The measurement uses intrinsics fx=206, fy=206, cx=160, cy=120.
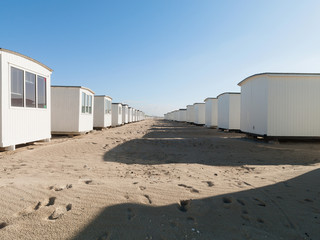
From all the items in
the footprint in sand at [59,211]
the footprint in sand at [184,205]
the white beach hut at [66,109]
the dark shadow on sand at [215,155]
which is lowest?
the dark shadow on sand at [215,155]

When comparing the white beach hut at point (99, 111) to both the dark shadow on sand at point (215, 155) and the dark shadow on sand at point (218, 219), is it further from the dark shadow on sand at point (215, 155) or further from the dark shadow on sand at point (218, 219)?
the dark shadow on sand at point (218, 219)

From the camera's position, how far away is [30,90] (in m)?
8.14

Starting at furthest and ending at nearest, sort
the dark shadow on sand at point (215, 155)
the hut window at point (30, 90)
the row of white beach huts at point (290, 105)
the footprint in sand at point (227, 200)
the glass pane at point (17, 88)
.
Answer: the row of white beach huts at point (290, 105)
the hut window at point (30, 90)
the glass pane at point (17, 88)
the dark shadow on sand at point (215, 155)
the footprint in sand at point (227, 200)

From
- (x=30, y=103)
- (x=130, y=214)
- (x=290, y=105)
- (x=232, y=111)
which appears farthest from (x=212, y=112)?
(x=130, y=214)

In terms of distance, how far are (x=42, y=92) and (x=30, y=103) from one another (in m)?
1.03

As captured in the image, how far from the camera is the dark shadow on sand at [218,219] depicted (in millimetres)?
2352

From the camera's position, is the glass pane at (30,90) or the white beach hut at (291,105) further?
the white beach hut at (291,105)

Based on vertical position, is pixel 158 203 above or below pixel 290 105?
below

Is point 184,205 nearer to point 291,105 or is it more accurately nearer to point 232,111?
point 291,105

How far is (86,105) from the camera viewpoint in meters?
14.6

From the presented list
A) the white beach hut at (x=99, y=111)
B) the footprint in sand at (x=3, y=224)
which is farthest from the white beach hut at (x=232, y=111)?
the footprint in sand at (x=3, y=224)

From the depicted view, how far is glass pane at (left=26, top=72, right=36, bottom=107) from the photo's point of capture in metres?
7.94

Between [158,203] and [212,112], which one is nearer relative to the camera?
[158,203]

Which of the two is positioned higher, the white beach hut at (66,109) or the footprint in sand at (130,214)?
the white beach hut at (66,109)
